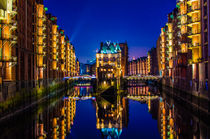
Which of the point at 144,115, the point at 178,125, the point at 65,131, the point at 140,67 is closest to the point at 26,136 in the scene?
the point at 65,131

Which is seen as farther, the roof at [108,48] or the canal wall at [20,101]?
the roof at [108,48]

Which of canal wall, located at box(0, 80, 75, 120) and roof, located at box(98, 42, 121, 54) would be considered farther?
roof, located at box(98, 42, 121, 54)

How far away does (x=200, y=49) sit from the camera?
38.3 metres

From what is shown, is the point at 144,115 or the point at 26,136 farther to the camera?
the point at 144,115

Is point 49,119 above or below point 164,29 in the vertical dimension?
below

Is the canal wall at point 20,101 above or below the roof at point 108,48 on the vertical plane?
below

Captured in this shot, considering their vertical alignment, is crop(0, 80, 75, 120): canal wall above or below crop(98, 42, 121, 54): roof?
below

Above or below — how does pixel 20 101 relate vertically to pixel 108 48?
below

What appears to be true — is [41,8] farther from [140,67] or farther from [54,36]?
[140,67]

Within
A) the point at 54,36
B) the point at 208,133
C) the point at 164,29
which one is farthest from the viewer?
the point at 164,29

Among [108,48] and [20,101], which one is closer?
[20,101]

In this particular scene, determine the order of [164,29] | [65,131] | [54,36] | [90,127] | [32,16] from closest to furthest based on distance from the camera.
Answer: [65,131]
[90,127]
[32,16]
[54,36]
[164,29]

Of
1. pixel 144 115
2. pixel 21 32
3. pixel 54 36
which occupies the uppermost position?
pixel 54 36

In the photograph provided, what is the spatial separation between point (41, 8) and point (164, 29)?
170 ft
